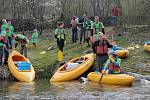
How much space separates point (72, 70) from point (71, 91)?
323 cm

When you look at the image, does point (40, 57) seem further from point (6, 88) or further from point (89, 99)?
point (89, 99)

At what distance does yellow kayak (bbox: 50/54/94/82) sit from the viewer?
17.3m

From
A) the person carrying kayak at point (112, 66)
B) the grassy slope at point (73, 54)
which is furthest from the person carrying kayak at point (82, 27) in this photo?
the person carrying kayak at point (112, 66)

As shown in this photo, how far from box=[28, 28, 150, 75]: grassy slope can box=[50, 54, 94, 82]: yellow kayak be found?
1291 millimetres

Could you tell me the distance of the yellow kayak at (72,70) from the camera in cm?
1727

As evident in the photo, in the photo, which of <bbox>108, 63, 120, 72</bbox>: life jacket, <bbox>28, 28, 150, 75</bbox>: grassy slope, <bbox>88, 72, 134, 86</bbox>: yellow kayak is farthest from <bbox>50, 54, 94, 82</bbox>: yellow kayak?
<bbox>108, 63, 120, 72</bbox>: life jacket

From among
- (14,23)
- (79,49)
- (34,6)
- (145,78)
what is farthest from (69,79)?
(34,6)

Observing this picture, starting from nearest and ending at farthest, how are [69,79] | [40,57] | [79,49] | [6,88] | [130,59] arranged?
[6,88]
[69,79]
[130,59]
[40,57]
[79,49]

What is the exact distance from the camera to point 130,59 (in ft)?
62.6

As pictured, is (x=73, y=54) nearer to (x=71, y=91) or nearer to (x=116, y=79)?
(x=116, y=79)

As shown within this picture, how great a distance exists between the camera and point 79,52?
73.1ft

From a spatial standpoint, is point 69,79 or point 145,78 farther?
point 69,79

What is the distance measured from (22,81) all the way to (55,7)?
75.1ft

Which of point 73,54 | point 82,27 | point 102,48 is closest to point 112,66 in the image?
point 102,48
